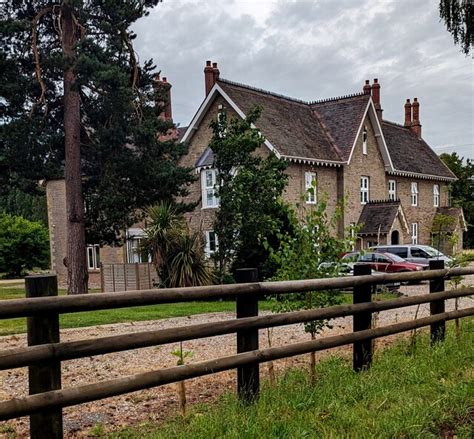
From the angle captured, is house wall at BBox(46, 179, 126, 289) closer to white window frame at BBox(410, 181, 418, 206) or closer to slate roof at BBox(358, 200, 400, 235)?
slate roof at BBox(358, 200, 400, 235)

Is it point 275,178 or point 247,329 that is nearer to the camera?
point 247,329

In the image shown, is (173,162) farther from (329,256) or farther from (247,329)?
(247,329)

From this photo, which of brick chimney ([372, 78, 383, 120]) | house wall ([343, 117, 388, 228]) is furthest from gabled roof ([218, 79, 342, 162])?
brick chimney ([372, 78, 383, 120])

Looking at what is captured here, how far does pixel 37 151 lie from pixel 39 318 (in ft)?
55.3

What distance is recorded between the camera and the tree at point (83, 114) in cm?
1775

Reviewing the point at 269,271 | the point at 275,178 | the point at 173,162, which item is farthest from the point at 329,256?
the point at 173,162

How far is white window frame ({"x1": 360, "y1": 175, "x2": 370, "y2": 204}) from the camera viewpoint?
33125 mm

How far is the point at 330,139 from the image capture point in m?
32.3

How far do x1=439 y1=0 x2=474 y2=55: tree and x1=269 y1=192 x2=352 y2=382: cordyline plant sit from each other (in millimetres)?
4701

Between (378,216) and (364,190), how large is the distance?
2303 millimetres

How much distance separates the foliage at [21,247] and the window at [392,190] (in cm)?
2574

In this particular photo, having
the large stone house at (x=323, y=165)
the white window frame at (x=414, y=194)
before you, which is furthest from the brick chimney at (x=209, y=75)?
the white window frame at (x=414, y=194)

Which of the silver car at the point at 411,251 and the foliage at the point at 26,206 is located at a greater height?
the foliage at the point at 26,206

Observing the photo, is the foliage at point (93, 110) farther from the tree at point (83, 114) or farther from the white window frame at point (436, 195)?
the white window frame at point (436, 195)
